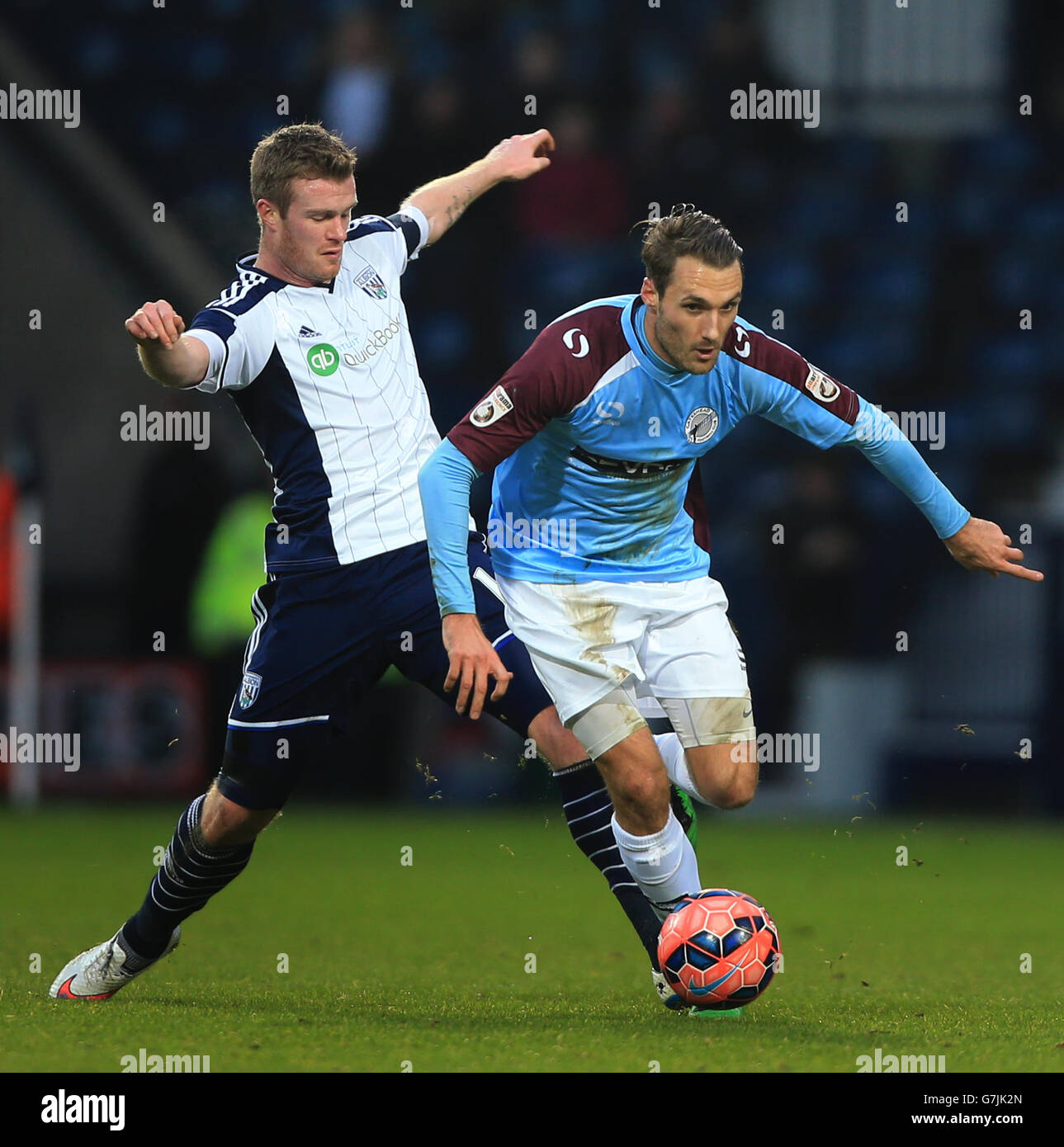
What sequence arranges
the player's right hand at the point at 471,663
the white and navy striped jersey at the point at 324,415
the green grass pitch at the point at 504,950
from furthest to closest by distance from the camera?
the white and navy striped jersey at the point at 324,415
the player's right hand at the point at 471,663
the green grass pitch at the point at 504,950

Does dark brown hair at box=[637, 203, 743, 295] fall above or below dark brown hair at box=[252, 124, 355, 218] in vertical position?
below

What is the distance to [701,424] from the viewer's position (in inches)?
204

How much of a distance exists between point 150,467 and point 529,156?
19.1ft

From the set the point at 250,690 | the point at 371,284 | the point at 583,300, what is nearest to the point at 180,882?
the point at 250,690

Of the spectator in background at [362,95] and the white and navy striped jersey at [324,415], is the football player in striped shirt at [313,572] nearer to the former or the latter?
the white and navy striped jersey at [324,415]

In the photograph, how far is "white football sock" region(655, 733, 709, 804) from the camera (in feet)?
17.4

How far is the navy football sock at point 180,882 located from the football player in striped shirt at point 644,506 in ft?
3.25

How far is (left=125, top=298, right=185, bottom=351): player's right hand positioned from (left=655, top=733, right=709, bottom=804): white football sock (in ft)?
5.51

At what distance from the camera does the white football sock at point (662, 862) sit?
5.10 metres

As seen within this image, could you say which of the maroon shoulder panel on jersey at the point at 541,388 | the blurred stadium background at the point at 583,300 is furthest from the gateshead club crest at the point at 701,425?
the blurred stadium background at the point at 583,300

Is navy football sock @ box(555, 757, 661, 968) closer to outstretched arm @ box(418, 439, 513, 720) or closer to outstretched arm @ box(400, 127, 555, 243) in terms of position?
outstretched arm @ box(418, 439, 513, 720)

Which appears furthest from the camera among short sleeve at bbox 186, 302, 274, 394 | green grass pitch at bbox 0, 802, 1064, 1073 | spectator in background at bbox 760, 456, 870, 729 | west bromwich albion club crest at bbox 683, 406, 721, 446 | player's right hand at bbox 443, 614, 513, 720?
spectator in background at bbox 760, 456, 870, 729

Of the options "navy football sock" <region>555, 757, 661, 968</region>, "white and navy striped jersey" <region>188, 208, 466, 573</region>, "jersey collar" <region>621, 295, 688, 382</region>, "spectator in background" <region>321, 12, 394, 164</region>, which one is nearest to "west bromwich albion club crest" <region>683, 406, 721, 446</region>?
"jersey collar" <region>621, 295, 688, 382</region>
